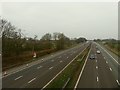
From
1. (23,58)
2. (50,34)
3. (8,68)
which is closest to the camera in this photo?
(8,68)

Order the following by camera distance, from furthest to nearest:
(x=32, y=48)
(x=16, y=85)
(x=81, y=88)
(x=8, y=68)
A: (x=32, y=48)
(x=8, y=68)
(x=16, y=85)
(x=81, y=88)

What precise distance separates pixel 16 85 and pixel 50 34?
10717 centimetres

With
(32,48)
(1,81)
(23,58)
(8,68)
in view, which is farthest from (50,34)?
(1,81)

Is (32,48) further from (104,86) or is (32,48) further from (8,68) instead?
(104,86)

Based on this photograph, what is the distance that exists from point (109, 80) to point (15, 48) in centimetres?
2571

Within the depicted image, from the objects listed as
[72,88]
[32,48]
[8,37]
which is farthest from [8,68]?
[32,48]

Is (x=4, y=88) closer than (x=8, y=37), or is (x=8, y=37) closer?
(x=4, y=88)

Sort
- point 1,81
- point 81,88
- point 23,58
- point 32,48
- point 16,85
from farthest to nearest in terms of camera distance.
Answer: point 32,48
point 23,58
point 1,81
point 16,85
point 81,88

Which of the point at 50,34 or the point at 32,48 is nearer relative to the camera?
the point at 32,48

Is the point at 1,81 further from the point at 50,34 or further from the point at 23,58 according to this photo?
the point at 50,34

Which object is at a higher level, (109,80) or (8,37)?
(8,37)

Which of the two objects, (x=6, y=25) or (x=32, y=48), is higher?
(x=6, y=25)

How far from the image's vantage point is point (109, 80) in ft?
91.4

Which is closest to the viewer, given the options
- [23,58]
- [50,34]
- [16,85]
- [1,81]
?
[16,85]
